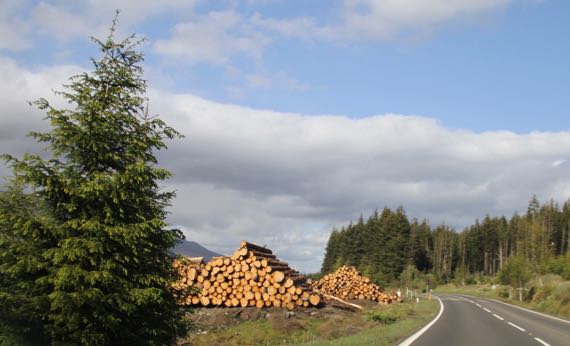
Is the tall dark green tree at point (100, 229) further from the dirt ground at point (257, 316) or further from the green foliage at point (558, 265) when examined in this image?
the green foliage at point (558, 265)

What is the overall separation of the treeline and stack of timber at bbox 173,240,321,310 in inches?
2487

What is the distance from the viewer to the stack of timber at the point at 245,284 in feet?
66.9

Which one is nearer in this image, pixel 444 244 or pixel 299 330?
pixel 299 330

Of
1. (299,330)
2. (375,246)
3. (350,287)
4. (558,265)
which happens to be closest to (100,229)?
(299,330)

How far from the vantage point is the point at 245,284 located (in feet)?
67.7

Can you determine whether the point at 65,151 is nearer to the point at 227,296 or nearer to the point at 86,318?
the point at 86,318

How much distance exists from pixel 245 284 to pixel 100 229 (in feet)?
42.0

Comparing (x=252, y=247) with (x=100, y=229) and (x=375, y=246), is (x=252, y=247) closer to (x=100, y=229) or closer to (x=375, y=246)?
(x=100, y=229)

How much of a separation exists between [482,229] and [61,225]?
126371 millimetres

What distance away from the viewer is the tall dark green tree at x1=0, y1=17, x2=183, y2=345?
26.9 feet

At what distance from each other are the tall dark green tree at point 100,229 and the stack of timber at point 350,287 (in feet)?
78.5

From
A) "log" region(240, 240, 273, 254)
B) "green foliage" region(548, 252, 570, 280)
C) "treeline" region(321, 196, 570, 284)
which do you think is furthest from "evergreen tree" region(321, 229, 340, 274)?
"log" region(240, 240, 273, 254)

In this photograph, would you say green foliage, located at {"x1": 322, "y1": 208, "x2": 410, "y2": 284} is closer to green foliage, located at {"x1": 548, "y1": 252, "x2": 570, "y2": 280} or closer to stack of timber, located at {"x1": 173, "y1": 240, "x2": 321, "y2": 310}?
green foliage, located at {"x1": 548, "y1": 252, "x2": 570, "y2": 280}

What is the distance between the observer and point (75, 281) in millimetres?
8102
